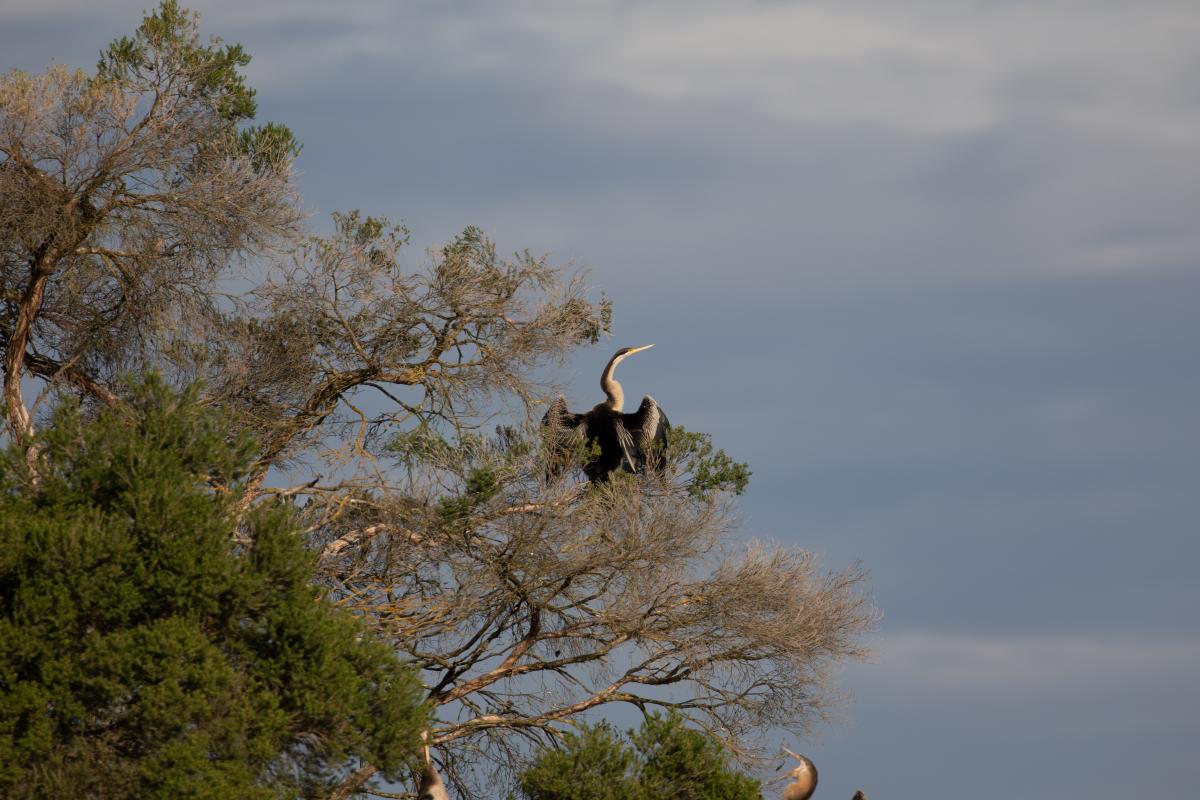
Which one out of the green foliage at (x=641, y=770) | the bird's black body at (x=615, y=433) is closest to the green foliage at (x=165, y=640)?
the green foliage at (x=641, y=770)

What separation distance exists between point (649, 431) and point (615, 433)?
0.49m

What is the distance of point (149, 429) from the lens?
45.7ft

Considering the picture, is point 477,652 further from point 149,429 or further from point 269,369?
point 149,429

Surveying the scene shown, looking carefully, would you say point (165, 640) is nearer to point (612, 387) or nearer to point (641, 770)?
point (641, 770)

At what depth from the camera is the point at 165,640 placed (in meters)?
12.6

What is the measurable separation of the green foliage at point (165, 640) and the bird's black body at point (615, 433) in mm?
6890

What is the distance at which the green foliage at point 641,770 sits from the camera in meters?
15.5

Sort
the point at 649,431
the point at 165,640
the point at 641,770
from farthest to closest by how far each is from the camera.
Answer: the point at 649,431 < the point at 641,770 < the point at 165,640

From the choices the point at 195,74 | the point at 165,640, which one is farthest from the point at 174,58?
the point at 165,640

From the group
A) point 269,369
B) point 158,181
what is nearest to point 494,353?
point 269,369

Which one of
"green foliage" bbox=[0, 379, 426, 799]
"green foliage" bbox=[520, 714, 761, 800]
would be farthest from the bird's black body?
"green foliage" bbox=[0, 379, 426, 799]

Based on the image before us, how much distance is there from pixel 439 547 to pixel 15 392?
566cm

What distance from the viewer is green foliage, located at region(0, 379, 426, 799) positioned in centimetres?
1255

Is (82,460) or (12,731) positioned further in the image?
(82,460)
